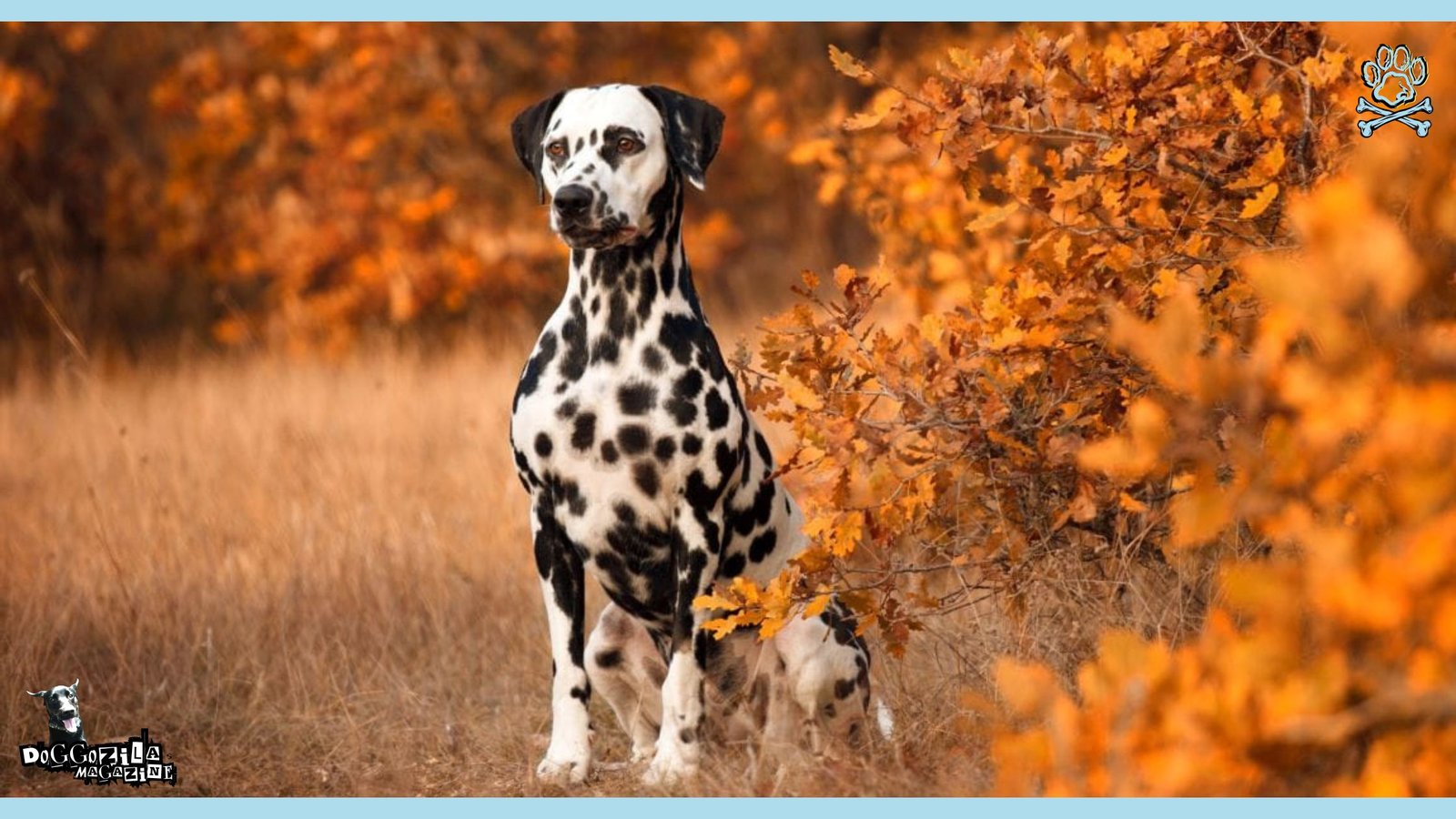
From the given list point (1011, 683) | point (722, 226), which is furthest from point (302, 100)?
point (1011, 683)

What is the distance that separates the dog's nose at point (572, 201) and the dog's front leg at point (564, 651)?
814mm

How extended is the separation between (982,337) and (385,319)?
9.10 m

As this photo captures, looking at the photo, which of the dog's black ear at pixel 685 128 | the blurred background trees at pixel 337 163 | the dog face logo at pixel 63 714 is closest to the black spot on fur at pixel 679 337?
the dog's black ear at pixel 685 128

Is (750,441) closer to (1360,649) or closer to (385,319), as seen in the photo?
(1360,649)

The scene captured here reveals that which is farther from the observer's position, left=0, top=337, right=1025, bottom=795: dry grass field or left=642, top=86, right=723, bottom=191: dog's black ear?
left=0, top=337, right=1025, bottom=795: dry grass field

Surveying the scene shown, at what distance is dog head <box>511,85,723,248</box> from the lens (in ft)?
14.1

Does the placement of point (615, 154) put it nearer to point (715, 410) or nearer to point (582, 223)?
point (582, 223)

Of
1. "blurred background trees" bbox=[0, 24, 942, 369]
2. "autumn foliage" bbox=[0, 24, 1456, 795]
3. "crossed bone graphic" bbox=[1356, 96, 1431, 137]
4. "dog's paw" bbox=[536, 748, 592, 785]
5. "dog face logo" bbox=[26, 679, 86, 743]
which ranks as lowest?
"dog's paw" bbox=[536, 748, 592, 785]

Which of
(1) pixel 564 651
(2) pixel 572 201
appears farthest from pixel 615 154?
(1) pixel 564 651

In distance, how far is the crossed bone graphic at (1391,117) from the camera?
4.22m

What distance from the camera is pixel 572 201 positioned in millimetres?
4238

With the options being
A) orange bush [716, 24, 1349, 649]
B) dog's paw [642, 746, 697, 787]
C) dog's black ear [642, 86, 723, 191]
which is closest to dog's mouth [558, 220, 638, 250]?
dog's black ear [642, 86, 723, 191]

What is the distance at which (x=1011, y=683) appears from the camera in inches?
115

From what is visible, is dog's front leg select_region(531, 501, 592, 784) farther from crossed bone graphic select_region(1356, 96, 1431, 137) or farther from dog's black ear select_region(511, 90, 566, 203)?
crossed bone graphic select_region(1356, 96, 1431, 137)
